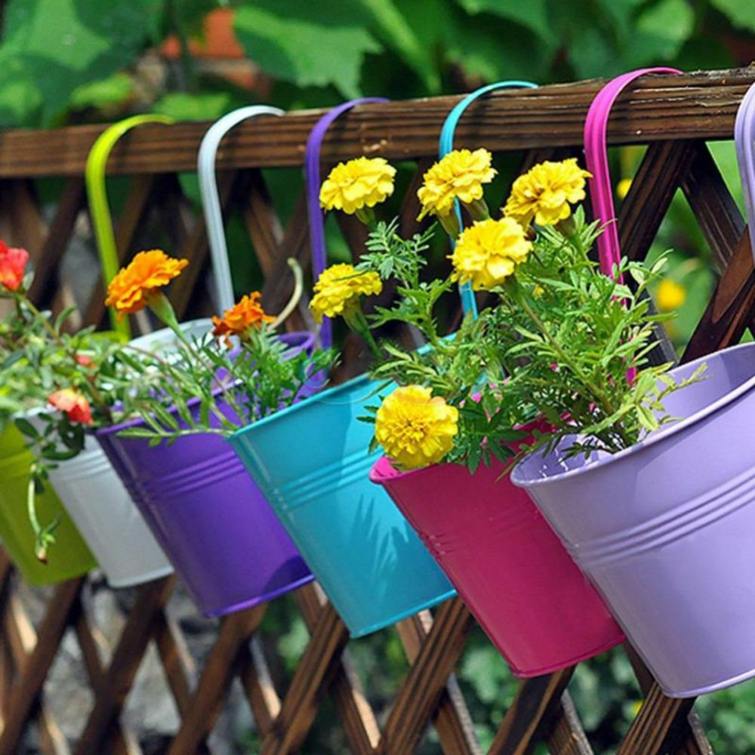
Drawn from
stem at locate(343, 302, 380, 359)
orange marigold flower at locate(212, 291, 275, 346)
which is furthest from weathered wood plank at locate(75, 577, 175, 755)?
stem at locate(343, 302, 380, 359)

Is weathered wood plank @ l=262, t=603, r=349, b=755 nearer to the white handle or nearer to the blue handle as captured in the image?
the white handle

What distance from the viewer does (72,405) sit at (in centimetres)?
125

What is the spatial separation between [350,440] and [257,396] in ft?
0.28

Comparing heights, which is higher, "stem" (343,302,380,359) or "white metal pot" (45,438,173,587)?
"stem" (343,302,380,359)

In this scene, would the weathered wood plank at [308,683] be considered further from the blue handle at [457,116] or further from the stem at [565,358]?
the stem at [565,358]

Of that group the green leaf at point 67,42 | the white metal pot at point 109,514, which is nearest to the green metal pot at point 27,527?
the white metal pot at point 109,514

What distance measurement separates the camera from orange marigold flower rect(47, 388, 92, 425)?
1.25 meters

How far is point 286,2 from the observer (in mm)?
1775

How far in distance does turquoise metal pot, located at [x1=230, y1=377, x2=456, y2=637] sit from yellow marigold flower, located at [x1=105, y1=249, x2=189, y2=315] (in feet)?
0.39

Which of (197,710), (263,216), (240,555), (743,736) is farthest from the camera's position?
(743,736)

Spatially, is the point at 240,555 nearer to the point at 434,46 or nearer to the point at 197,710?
the point at 197,710

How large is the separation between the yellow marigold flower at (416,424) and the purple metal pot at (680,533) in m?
0.06

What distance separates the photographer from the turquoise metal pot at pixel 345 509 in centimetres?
113

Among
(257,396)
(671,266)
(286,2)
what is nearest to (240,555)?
(257,396)
